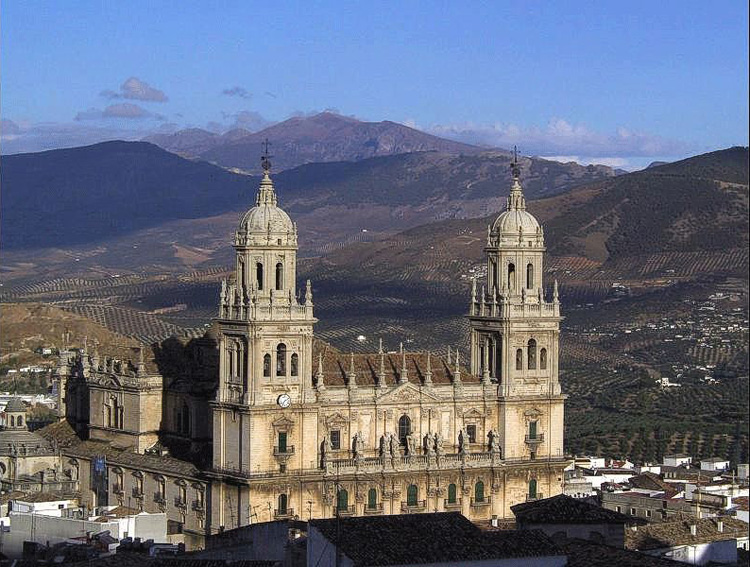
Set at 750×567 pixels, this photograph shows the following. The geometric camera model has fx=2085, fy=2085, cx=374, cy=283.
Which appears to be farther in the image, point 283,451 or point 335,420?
point 335,420

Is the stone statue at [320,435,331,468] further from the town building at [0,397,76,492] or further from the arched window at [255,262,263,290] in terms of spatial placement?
the town building at [0,397,76,492]

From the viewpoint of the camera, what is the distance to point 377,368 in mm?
79188

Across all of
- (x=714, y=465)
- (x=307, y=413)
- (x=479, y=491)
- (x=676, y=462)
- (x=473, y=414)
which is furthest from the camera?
(x=676, y=462)

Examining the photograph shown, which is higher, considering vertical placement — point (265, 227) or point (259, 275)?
point (265, 227)

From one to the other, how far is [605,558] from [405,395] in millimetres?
30029

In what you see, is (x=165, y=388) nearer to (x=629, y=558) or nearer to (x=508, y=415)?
(x=508, y=415)

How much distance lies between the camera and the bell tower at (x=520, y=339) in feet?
264

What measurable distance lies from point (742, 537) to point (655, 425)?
197 feet

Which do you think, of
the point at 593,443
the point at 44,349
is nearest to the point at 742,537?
the point at 593,443

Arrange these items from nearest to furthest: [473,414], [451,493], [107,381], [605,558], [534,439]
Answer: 1. [605,558]
2. [451,493]
3. [473,414]
4. [534,439]
5. [107,381]

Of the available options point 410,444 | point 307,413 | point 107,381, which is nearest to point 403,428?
point 410,444

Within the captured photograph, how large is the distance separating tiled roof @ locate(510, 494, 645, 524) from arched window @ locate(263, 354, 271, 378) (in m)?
17.0

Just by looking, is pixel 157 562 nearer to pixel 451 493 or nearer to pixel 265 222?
A: pixel 265 222

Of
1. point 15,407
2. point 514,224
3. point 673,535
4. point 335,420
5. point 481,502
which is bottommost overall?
point 481,502
